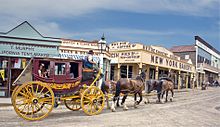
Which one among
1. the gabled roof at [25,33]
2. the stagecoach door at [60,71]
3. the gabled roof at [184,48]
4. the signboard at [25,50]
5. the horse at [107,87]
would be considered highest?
the gabled roof at [184,48]

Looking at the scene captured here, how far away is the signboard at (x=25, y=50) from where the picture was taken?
14.8 m

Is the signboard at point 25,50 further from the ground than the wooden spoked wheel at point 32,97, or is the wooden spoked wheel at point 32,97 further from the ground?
the signboard at point 25,50

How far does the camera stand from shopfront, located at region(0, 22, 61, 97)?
14.9 meters

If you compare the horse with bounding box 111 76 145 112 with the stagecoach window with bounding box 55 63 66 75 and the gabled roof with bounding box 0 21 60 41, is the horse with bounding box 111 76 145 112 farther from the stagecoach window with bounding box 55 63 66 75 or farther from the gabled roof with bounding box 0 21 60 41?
the gabled roof with bounding box 0 21 60 41

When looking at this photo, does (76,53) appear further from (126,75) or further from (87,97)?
(126,75)

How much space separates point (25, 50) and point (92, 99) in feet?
23.1

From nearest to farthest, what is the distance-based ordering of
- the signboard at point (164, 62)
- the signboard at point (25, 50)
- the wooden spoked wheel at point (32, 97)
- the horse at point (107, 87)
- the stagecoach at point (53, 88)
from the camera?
the wooden spoked wheel at point (32, 97) → the stagecoach at point (53, 88) → the horse at point (107, 87) → the signboard at point (25, 50) → the signboard at point (164, 62)

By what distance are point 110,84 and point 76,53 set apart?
6.04m

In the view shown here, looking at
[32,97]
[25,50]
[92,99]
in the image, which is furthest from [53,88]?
[25,50]

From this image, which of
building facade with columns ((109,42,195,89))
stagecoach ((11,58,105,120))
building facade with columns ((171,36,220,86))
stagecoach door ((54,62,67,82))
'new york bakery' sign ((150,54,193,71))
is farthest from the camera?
building facade with columns ((171,36,220,86))

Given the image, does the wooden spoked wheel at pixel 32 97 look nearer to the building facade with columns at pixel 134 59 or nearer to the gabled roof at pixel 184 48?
the building facade with columns at pixel 134 59

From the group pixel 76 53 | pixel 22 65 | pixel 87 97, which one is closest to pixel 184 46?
pixel 76 53

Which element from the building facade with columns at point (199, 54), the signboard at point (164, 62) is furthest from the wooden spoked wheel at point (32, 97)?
the building facade with columns at point (199, 54)

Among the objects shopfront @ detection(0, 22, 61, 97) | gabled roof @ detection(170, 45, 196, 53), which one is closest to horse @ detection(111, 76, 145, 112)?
shopfront @ detection(0, 22, 61, 97)
